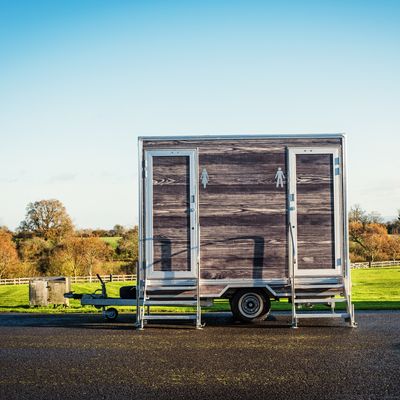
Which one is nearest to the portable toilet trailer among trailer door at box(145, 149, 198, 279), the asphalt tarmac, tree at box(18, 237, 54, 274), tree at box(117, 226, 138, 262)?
trailer door at box(145, 149, 198, 279)

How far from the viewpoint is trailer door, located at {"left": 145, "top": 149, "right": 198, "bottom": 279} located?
1248cm

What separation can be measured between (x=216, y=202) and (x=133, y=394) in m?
6.27

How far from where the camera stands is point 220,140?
41.3 ft

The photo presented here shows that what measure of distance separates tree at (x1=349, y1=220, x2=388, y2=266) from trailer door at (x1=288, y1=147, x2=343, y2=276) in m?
56.9

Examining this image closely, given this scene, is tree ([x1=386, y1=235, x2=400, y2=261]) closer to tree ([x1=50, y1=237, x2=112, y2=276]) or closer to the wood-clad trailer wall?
tree ([x1=50, y1=237, x2=112, y2=276])

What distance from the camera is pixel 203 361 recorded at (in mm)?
8477

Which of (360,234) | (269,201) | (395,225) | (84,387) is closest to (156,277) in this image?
(269,201)

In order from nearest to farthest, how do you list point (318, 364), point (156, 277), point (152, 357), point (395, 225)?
point (318, 364) → point (152, 357) → point (156, 277) → point (395, 225)

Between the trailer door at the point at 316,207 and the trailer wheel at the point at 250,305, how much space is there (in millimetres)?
953

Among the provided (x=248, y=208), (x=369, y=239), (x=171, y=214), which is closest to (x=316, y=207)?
(x=248, y=208)

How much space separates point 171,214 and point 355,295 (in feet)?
55.6

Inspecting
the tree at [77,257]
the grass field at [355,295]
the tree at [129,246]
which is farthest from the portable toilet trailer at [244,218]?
the tree at [129,246]

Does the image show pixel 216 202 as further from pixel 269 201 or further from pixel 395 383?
pixel 395 383

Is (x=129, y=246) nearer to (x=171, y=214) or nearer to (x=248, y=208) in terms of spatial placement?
(x=171, y=214)
